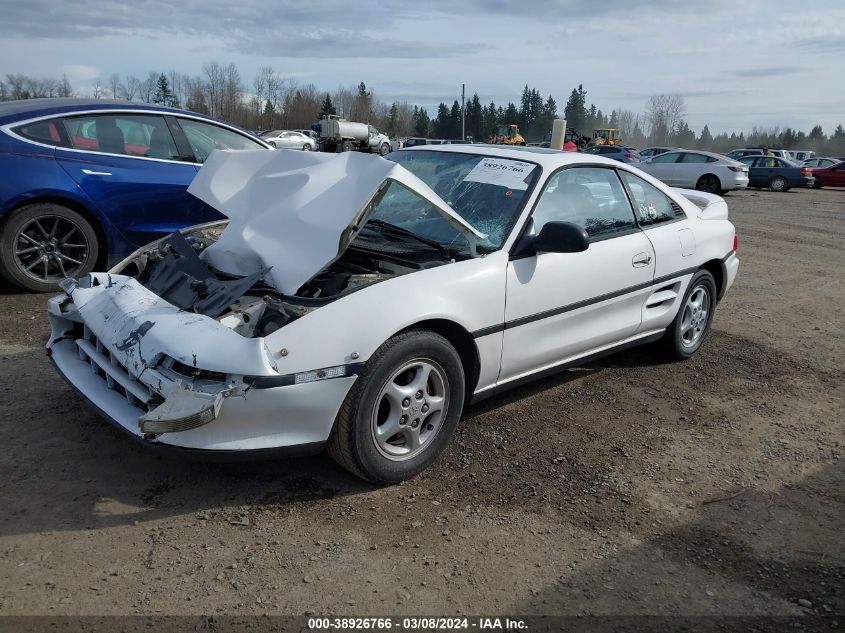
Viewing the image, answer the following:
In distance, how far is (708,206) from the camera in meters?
5.20

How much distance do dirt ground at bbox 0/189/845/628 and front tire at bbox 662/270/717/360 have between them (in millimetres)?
542

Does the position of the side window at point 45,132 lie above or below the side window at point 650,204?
above

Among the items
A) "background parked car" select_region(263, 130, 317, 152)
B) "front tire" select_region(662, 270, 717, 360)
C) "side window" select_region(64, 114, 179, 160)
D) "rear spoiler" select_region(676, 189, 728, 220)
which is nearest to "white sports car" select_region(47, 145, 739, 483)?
"front tire" select_region(662, 270, 717, 360)

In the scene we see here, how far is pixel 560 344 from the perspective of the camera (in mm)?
3854

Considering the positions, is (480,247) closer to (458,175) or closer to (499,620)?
(458,175)

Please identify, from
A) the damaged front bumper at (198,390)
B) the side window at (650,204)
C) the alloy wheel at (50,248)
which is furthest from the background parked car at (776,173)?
the damaged front bumper at (198,390)

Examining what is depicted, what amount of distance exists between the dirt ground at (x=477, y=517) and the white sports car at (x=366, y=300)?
345mm

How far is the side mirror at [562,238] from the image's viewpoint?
3.42 m

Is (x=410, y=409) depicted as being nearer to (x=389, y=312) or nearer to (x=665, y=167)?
(x=389, y=312)

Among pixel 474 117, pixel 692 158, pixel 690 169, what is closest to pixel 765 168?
pixel 692 158

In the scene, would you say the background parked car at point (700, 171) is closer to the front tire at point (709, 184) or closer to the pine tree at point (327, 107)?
the front tire at point (709, 184)

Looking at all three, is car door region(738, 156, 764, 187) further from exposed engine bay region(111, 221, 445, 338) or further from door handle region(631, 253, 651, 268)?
exposed engine bay region(111, 221, 445, 338)

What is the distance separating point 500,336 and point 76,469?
2.15 m

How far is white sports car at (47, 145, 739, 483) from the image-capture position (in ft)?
8.98
